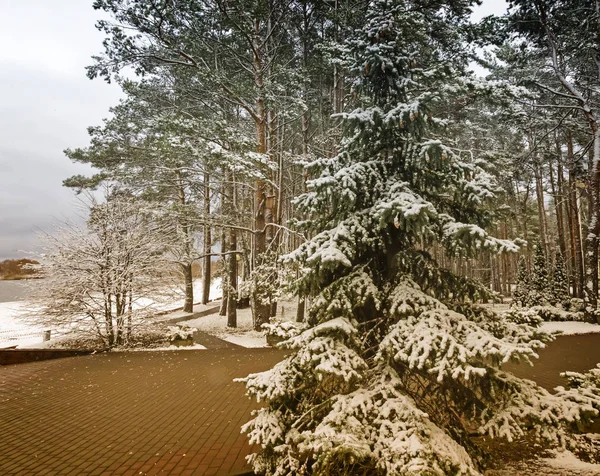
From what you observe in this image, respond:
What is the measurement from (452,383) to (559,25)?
16243mm

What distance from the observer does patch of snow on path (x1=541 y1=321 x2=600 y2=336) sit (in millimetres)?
12765

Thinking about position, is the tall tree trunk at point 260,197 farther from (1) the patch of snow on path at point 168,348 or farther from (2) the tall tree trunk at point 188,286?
(2) the tall tree trunk at point 188,286

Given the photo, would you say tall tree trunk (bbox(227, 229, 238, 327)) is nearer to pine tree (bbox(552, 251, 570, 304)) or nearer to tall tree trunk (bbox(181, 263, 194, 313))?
tall tree trunk (bbox(181, 263, 194, 313))

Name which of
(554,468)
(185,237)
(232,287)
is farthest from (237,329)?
(554,468)

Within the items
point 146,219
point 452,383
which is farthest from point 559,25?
point 146,219

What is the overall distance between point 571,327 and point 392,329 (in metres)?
14.5

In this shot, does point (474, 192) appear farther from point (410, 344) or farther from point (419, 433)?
point (419, 433)

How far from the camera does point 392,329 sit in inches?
140

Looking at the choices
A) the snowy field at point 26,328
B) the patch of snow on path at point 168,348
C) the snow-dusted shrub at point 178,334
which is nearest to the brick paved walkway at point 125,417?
the patch of snow on path at point 168,348

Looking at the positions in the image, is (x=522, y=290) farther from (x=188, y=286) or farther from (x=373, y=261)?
(x=188, y=286)

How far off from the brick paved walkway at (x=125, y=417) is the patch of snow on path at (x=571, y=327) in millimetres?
11343

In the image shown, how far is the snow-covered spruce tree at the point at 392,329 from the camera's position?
291 cm

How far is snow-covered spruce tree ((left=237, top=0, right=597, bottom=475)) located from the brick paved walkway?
1748mm

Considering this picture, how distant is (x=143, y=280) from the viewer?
1220cm
